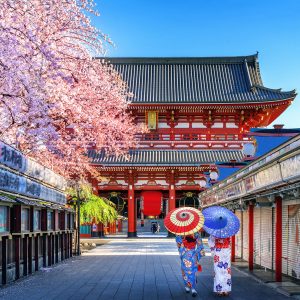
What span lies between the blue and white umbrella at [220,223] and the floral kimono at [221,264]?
1.27ft

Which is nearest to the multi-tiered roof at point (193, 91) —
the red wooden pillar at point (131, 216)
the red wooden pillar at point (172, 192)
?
the red wooden pillar at point (172, 192)

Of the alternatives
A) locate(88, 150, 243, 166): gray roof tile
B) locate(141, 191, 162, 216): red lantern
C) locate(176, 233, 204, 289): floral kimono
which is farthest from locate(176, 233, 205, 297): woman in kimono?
locate(141, 191, 162, 216): red lantern

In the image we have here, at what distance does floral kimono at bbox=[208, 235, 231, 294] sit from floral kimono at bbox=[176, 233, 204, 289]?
34 cm

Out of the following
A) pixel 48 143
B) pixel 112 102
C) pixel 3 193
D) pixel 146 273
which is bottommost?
pixel 146 273

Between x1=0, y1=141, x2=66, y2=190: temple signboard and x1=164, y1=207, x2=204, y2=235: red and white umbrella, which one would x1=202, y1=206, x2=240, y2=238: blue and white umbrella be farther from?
x1=0, y1=141, x2=66, y2=190: temple signboard

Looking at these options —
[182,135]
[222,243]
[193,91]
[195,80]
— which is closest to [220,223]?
[222,243]

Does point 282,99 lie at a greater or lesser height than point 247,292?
greater

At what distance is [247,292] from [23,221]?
6393 millimetres

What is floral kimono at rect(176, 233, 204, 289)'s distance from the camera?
43.5 ft

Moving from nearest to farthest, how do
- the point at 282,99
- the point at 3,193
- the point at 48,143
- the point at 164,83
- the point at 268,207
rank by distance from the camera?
the point at 3,193 < the point at 268,207 < the point at 48,143 < the point at 282,99 < the point at 164,83

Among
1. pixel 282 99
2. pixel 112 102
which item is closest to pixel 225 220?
pixel 112 102

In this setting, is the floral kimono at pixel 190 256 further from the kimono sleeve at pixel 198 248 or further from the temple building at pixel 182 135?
the temple building at pixel 182 135

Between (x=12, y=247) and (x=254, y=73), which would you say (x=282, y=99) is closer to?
(x=254, y=73)

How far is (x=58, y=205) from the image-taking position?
22453 millimetres
